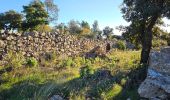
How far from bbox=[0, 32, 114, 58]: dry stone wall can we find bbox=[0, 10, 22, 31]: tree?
9.22 meters

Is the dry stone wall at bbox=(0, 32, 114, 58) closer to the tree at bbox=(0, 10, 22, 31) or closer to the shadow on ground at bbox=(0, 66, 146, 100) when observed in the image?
the shadow on ground at bbox=(0, 66, 146, 100)

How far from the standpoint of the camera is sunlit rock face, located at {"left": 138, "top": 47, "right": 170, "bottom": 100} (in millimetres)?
10125

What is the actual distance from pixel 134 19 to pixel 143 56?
1.67 m

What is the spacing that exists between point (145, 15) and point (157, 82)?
516 centimetres

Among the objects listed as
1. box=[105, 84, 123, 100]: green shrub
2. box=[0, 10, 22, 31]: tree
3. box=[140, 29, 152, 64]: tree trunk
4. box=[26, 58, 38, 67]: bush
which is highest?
box=[0, 10, 22, 31]: tree

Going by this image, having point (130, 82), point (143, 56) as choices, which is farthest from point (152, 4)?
point (130, 82)

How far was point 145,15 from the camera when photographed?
48.8 feet

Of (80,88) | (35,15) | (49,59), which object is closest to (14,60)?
(49,59)

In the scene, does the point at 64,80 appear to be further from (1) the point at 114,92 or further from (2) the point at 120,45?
(2) the point at 120,45

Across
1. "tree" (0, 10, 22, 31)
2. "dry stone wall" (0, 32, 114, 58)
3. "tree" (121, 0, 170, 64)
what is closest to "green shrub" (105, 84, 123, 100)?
"tree" (121, 0, 170, 64)

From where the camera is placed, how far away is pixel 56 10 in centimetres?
3275

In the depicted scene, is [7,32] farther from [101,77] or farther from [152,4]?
[152,4]

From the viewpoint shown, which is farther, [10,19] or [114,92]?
[10,19]

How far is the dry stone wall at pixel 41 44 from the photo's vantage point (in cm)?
1485
